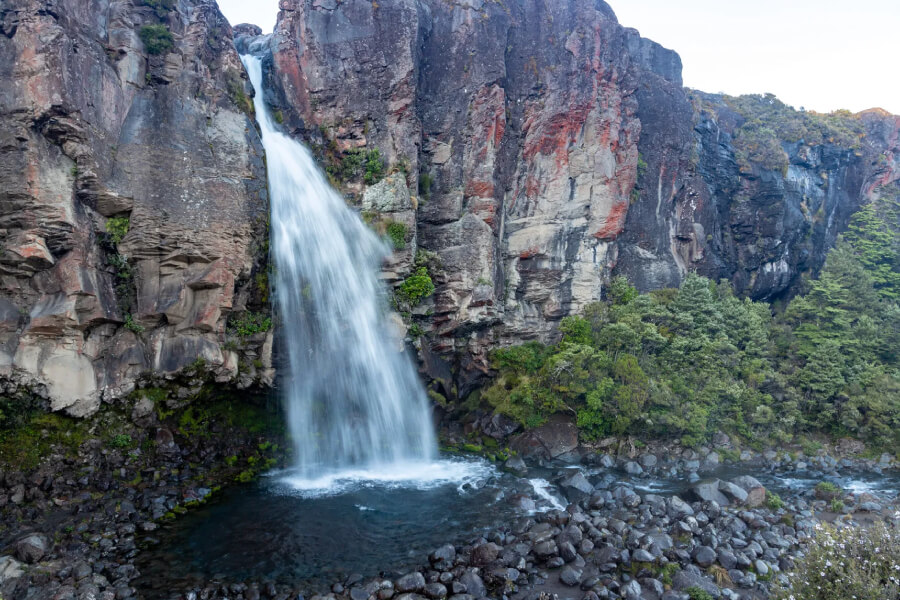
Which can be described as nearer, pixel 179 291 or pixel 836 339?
pixel 179 291

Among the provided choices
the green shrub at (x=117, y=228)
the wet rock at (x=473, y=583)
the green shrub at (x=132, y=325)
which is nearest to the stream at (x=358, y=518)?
the wet rock at (x=473, y=583)

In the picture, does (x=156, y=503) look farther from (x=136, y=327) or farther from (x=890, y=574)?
(x=890, y=574)

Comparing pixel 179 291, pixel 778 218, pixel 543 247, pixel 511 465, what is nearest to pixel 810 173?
pixel 778 218

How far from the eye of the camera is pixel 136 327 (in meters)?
15.8

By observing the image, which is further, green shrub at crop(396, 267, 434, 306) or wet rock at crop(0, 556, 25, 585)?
green shrub at crop(396, 267, 434, 306)

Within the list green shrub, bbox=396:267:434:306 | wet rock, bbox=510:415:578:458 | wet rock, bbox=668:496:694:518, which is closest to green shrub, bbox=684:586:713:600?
wet rock, bbox=668:496:694:518

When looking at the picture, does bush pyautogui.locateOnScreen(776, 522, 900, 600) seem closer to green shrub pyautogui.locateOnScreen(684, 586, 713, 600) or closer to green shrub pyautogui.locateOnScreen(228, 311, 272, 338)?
green shrub pyautogui.locateOnScreen(684, 586, 713, 600)

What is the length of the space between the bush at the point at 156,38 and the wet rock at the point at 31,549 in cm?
1533

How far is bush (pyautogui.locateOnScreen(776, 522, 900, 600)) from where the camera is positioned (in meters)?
6.96

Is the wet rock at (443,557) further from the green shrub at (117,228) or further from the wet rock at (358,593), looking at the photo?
the green shrub at (117,228)

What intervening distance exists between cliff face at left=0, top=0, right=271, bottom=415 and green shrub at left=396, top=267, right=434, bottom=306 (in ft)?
19.8

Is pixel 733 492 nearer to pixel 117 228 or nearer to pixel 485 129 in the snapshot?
pixel 485 129

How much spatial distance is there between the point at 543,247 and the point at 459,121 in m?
7.48

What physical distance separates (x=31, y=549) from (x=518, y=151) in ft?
77.6
